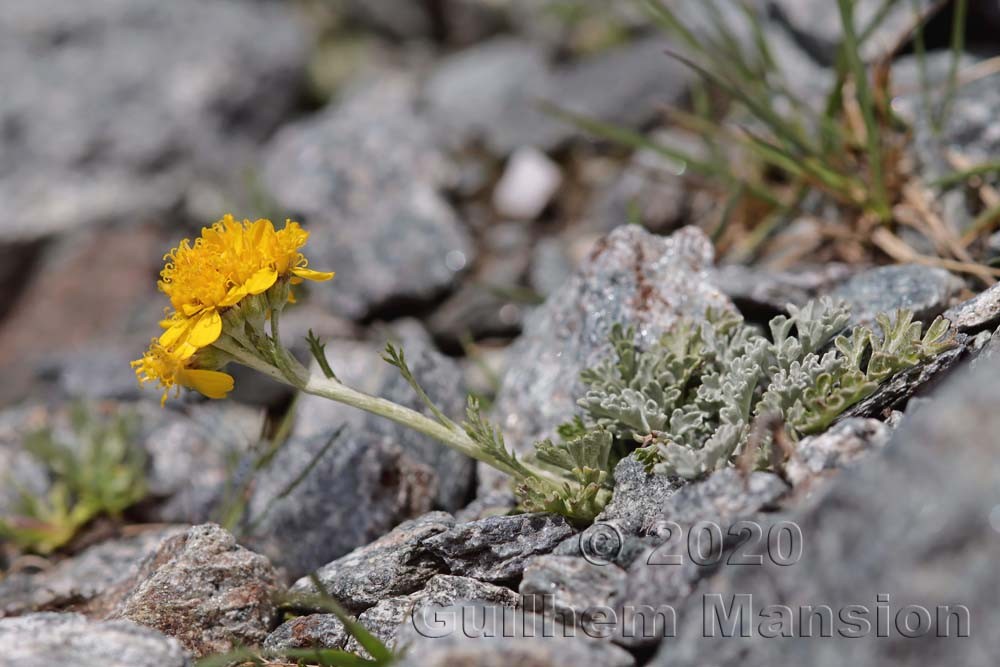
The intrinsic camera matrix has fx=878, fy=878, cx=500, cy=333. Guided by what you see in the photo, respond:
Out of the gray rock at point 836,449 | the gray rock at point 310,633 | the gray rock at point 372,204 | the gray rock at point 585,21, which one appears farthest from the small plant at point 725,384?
the gray rock at point 585,21

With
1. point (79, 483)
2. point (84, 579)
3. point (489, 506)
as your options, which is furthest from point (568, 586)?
point (79, 483)

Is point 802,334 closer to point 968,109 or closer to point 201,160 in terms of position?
point 968,109

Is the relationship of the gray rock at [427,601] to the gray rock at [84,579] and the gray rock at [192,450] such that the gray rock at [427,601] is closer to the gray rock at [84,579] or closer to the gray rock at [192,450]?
the gray rock at [84,579]

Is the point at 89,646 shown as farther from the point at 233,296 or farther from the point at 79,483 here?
the point at 79,483

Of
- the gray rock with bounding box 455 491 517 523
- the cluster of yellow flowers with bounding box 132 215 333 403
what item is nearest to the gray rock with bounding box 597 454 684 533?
the gray rock with bounding box 455 491 517 523

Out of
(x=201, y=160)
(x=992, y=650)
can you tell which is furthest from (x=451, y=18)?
(x=992, y=650)
